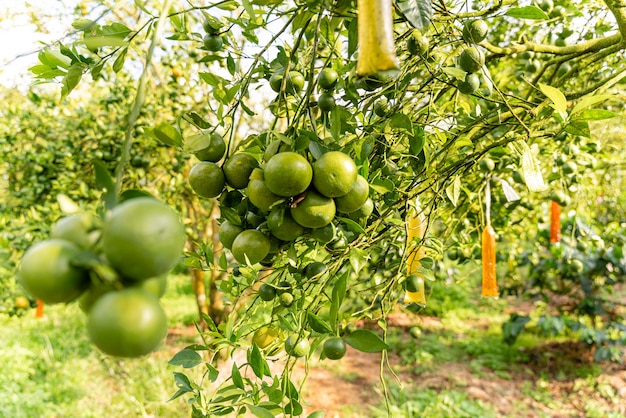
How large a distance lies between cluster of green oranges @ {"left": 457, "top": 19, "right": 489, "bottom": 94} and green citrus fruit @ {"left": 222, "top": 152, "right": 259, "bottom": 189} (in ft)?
1.45

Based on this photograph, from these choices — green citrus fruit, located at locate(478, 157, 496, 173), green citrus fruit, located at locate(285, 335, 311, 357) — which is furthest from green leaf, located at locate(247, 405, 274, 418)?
green citrus fruit, located at locate(478, 157, 496, 173)

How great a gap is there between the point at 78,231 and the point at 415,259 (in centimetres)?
80

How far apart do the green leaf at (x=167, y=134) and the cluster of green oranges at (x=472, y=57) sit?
537 mm

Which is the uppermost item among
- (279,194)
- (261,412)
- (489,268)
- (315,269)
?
(279,194)

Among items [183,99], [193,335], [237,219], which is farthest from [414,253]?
[193,335]

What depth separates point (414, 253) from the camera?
1.03 meters

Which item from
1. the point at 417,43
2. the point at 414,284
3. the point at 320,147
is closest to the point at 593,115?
the point at 417,43

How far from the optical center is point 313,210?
60cm

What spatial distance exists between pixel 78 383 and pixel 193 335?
1462 mm

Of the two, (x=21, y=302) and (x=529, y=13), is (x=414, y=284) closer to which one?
(x=529, y=13)

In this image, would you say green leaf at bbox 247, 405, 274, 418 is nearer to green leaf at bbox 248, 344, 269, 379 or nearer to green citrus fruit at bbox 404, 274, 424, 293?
green leaf at bbox 248, 344, 269, 379

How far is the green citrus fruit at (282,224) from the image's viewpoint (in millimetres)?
630

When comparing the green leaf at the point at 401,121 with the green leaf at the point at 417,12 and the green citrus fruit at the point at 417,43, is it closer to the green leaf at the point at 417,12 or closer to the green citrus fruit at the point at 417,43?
the green citrus fruit at the point at 417,43

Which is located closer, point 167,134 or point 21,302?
point 167,134
